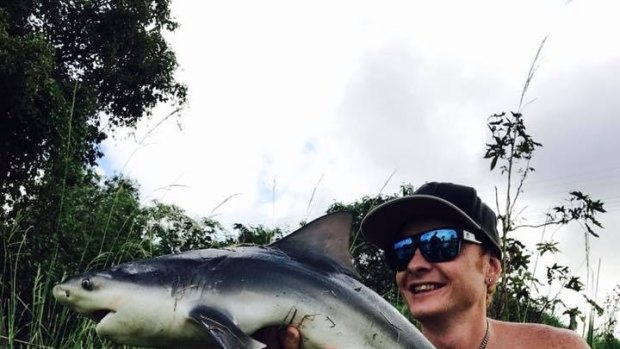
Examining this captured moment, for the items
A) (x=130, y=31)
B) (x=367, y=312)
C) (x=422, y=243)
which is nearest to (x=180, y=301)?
(x=367, y=312)

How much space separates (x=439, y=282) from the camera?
317 centimetres

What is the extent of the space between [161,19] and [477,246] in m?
17.3

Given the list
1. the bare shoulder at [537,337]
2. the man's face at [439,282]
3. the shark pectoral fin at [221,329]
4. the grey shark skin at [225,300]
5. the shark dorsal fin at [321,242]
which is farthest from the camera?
the bare shoulder at [537,337]

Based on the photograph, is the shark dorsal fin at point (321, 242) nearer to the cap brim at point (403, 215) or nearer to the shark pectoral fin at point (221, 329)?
the shark pectoral fin at point (221, 329)

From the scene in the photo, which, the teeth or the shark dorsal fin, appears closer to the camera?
the shark dorsal fin

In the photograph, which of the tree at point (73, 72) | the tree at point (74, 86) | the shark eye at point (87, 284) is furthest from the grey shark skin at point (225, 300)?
the tree at point (73, 72)

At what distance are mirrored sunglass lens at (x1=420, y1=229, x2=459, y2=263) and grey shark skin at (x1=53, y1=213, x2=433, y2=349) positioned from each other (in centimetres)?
95

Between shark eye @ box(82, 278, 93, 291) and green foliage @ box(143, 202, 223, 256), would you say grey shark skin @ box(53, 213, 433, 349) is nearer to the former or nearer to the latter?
shark eye @ box(82, 278, 93, 291)

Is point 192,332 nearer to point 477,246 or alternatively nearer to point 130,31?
point 477,246

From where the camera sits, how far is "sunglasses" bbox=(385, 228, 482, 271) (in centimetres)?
318

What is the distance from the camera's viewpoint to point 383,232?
333 cm

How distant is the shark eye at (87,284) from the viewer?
2.01m

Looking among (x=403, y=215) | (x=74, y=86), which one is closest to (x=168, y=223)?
(x=403, y=215)

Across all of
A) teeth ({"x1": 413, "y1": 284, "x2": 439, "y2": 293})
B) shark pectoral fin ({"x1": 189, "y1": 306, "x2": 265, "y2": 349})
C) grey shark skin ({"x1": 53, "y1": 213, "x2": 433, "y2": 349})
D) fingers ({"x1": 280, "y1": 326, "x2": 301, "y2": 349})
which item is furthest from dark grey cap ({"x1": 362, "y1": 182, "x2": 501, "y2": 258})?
shark pectoral fin ({"x1": 189, "y1": 306, "x2": 265, "y2": 349})
